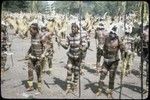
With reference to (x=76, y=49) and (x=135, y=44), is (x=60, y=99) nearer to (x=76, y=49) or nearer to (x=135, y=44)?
(x=76, y=49)

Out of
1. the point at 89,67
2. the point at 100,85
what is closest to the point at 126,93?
the point at 100,85

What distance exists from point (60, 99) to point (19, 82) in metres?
2.84

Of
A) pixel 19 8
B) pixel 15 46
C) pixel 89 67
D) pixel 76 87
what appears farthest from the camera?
pixel 19 8

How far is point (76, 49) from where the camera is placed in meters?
13.6

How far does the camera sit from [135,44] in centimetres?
1675

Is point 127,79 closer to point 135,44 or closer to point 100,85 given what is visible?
point 135,44

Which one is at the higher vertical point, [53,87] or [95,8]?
[95,8]

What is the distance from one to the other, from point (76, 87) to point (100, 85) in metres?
1.01

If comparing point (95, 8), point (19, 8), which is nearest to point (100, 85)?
point (19, 8)

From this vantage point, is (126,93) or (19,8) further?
(19,8)

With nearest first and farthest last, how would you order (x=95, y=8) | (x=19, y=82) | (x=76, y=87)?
(x=76, y=87)
(x=19, y=82)
(x=95, y=8)

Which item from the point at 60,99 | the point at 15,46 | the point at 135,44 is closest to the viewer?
the point at 60,99

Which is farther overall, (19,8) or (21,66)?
(19,8)

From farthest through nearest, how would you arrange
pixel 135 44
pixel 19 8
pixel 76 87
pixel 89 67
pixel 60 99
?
pixel 19 8 → pixel 89 67 → pixel 135 44 → pixel 76 87 → pixel 60 99
